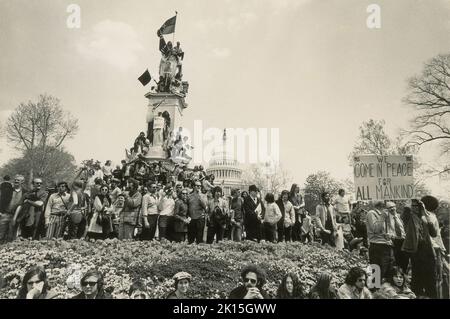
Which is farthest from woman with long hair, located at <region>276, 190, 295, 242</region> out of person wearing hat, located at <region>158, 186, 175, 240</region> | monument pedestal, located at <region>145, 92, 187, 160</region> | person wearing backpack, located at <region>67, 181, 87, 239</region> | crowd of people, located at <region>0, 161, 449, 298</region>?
monument pedestal, located at <region>145, 92, 187, 160</region>

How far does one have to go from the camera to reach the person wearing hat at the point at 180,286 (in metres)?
6.94

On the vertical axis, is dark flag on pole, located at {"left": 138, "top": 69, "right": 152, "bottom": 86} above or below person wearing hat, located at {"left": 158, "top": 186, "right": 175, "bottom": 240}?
above

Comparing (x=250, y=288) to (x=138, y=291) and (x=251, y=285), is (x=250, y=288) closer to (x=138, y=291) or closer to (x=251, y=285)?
(x=251, y=285)

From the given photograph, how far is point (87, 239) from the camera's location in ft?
29.2

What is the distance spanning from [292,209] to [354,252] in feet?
6.02

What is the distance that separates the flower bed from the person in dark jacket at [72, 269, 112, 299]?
126 millimetres

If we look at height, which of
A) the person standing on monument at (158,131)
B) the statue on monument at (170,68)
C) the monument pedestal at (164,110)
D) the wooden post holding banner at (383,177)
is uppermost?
the statue on monument at (170,68)

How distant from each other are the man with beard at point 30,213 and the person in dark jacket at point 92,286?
2.65 meters

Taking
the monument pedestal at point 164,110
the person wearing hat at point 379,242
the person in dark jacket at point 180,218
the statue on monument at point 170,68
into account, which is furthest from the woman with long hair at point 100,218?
the statue on monument at point 170,68

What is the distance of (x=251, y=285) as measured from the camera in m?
7.15

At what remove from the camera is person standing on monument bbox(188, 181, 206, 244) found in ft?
30.6

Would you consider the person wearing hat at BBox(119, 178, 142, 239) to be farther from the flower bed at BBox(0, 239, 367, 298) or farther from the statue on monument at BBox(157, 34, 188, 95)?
the statue on monument at BBox(157, 34, 188, 95)

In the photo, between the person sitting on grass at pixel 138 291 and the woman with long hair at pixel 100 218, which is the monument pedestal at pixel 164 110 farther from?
the person sitting on grass at pixel 138 291
